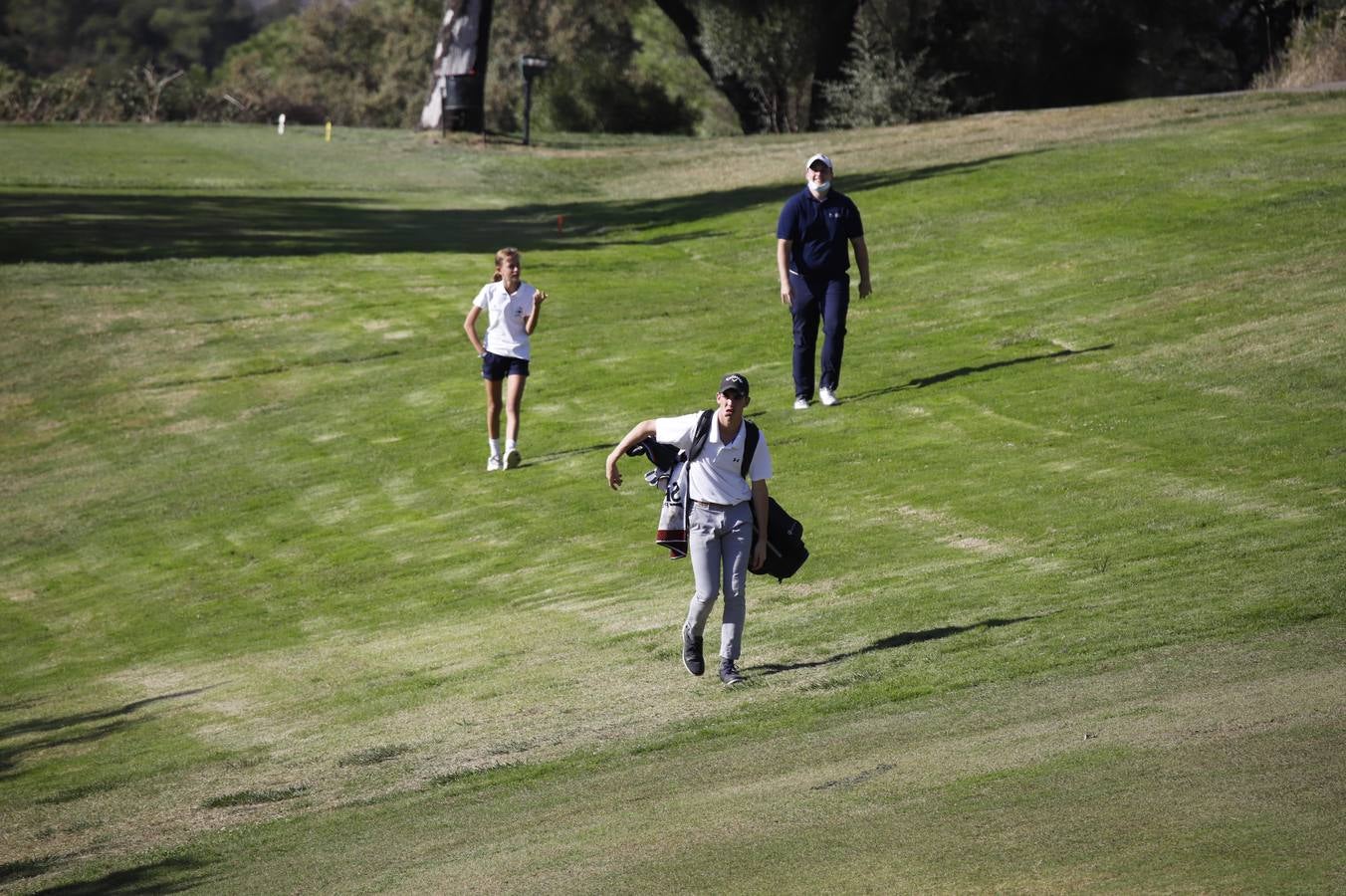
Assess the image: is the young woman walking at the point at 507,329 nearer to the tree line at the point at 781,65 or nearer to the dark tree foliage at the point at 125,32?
the tree line at the point at 781,65

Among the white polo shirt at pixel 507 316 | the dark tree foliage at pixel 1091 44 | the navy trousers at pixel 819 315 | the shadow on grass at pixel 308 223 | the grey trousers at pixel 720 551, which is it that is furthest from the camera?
the dark tree foliage at pixel 1091 44

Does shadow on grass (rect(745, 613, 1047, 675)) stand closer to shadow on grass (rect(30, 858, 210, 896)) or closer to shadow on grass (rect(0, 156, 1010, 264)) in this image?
shadow on grass (rect(30, 858, 210, 896))

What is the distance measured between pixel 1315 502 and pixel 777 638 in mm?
4690

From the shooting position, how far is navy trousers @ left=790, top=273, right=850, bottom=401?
57.9 feet

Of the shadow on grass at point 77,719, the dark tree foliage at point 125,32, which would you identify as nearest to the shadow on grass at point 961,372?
the shadow on grass at point 77,719

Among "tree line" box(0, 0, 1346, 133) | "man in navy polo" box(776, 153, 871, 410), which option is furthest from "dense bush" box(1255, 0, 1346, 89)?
"man in navy polo" box(776, 153, 871, 410)

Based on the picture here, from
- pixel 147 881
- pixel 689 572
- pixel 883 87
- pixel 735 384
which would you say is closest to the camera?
pixel 147 881

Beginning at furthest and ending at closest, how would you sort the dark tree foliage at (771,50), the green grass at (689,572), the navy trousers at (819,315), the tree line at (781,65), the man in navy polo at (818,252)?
1. the dark tree foliage at (771,50)
2. the tree line at (781,65)
3. the navy trousers at (819,315)
4. the man in navy polo at (818,252)
5. the green grass at (689,572)

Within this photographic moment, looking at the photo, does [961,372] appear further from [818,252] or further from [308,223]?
[308,223]

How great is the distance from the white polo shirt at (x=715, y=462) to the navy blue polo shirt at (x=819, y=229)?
688 centimetres

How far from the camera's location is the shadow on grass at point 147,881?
29.5 feet

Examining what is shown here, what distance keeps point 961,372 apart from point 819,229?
403 cm

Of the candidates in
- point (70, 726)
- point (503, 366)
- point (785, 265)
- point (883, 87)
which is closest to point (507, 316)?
point (503, 366)

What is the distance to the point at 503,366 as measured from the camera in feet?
60.0
